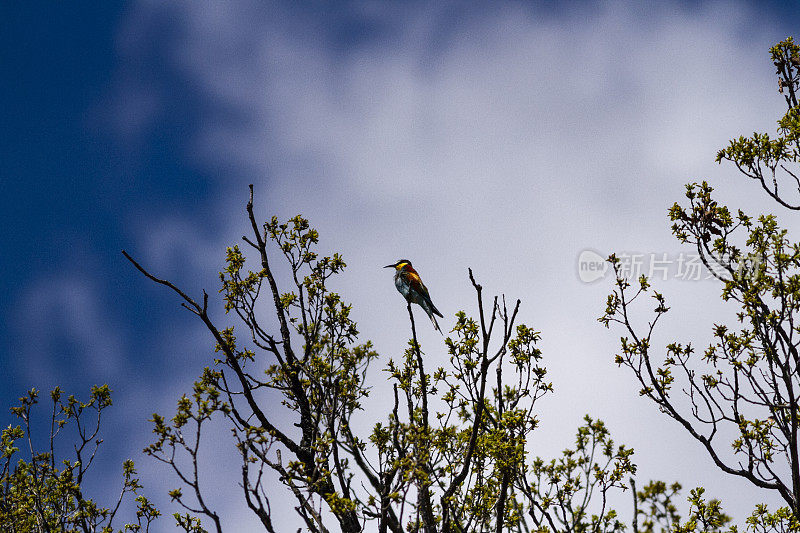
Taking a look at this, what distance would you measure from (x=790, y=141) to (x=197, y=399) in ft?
27.9

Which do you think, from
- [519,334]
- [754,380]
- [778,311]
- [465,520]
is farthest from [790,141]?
[465,520]

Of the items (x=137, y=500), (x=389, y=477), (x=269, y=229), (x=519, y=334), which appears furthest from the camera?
(x=137, y=500)

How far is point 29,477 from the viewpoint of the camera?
9242mm

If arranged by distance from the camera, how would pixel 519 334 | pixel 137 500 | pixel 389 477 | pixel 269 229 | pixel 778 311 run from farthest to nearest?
pixel 137 500
pixel 269 229
pixel 778 311
pixel 519 334
pixel 389 477

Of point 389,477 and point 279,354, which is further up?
point 279,354

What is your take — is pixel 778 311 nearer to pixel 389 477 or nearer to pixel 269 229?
pixel 389 477

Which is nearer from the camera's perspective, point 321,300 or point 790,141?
point 321,300

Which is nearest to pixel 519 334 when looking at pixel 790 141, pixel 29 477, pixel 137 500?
pixel 790 141

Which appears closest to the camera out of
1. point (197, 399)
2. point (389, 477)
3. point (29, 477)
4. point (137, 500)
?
point (197, 399)

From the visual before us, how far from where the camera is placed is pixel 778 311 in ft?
23.4

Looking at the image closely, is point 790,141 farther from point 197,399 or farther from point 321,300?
point 197,399

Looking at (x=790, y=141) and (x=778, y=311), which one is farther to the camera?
(x=790, y=141)

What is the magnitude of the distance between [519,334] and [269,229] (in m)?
3.62

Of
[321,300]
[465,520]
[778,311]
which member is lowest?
[465,520]
